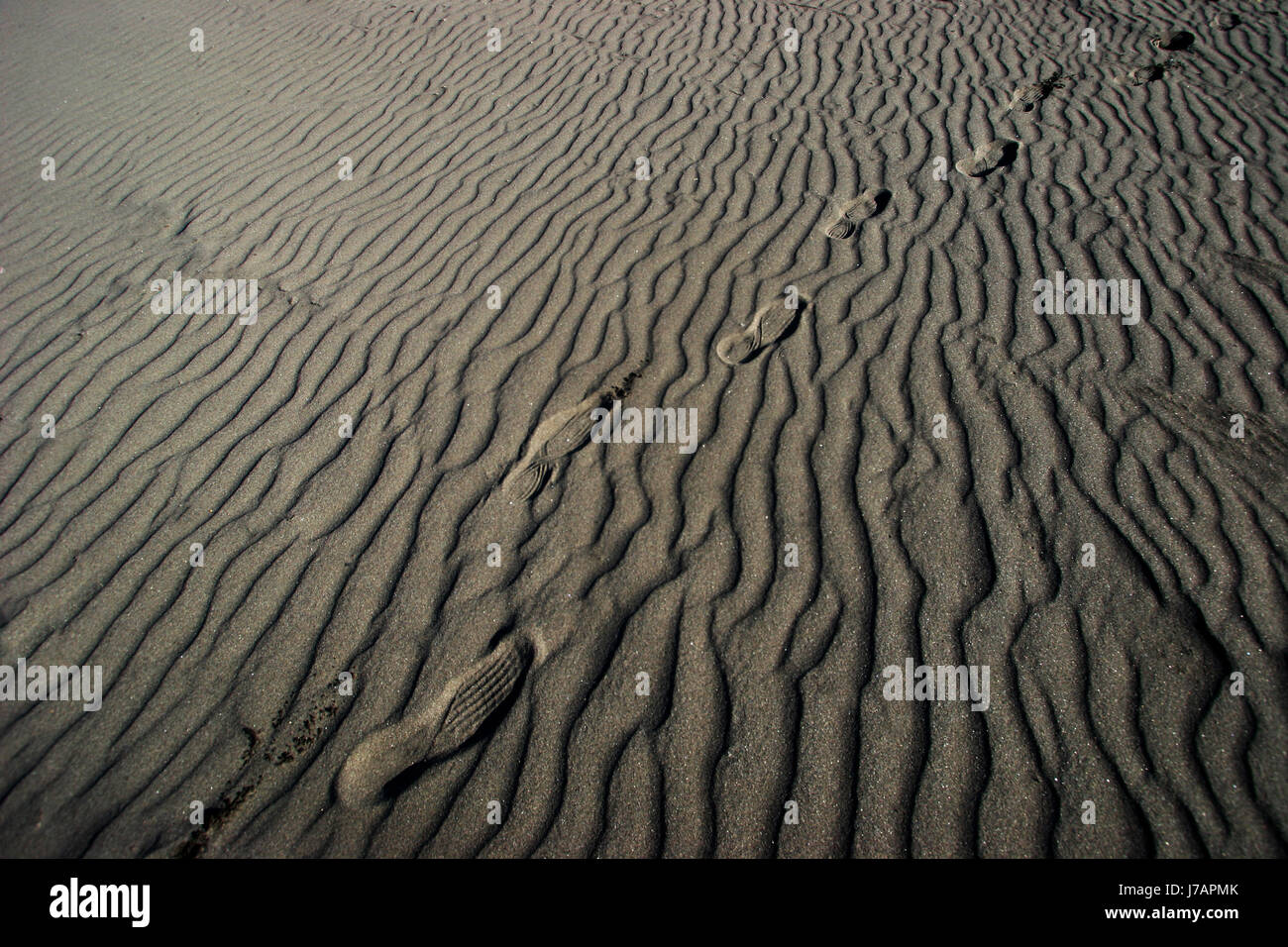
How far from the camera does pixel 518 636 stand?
2867 mm

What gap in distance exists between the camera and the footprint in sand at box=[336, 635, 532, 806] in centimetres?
251

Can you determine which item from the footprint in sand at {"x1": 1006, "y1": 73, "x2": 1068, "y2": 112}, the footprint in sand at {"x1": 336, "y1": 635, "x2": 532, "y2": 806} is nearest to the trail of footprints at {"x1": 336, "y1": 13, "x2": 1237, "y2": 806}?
the footprint in sand at {"x1": 336, "y1": 635, "x2": 532, "y2": 806}

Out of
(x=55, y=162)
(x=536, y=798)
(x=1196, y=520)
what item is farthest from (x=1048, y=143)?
(x=55, y=162)

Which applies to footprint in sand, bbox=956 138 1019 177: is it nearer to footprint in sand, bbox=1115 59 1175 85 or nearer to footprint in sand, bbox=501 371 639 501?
footprint in sand, bbox=1115 59 1175 85

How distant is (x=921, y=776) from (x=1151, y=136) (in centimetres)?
607

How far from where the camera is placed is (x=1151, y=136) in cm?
539

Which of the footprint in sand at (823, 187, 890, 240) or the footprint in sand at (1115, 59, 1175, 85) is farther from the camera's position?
the footprint in sand at (1115, 59, 1175, 85)

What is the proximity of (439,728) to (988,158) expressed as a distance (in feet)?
19.6

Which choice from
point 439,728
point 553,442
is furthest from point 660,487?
point 439,728

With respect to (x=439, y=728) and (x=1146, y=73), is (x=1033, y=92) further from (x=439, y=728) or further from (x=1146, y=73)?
(x=439, y=728)

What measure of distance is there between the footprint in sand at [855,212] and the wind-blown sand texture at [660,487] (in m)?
0.10

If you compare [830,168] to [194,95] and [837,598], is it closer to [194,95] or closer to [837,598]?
[837,598]

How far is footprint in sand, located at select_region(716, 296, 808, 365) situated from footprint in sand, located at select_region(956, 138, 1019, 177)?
232 centimetres

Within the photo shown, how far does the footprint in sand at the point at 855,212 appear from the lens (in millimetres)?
4715
